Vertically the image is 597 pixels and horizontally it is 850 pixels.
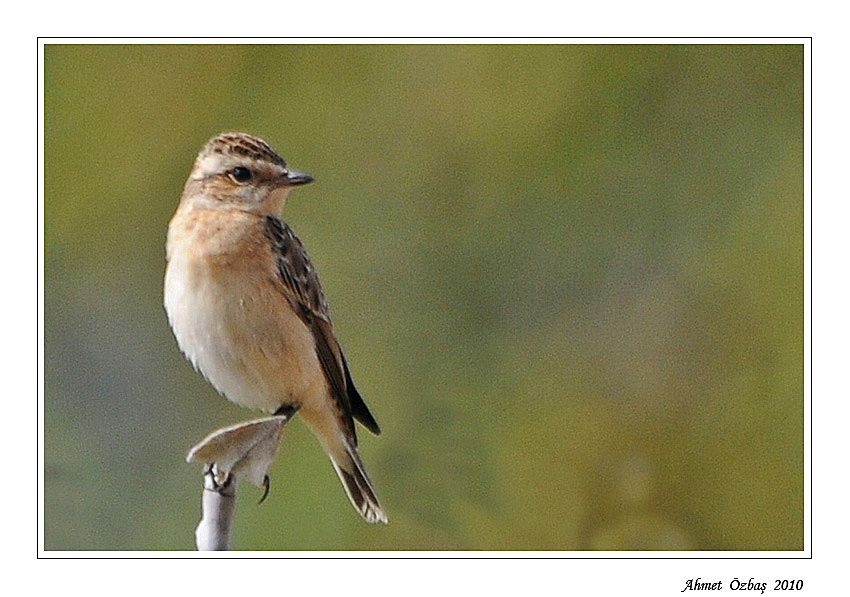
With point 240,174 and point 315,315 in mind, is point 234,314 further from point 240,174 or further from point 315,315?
point 240,174

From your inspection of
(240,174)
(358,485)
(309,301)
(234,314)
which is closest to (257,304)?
(234,314)

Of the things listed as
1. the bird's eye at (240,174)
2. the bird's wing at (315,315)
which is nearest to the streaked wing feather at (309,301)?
the bird's wing at (315,315)

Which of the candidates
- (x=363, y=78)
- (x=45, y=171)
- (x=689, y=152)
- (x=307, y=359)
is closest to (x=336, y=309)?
(x=307, y=359)

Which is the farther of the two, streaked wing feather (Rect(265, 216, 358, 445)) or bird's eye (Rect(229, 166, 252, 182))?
streaked wing feather (Rect(265, 216, 358, 445))

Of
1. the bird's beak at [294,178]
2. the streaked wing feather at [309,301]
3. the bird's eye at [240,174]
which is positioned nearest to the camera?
the bird's beak at [294,178]

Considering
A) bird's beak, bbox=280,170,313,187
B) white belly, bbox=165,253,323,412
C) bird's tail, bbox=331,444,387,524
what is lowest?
bird's tail, bbox=331,444,387,524

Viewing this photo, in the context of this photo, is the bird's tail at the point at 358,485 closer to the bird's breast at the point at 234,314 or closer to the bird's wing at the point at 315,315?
the bird's wing at the point at 315,315

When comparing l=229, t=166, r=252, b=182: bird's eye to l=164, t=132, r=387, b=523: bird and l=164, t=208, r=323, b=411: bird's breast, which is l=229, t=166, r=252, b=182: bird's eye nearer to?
l=164, t=132, r=387, b=523: bird

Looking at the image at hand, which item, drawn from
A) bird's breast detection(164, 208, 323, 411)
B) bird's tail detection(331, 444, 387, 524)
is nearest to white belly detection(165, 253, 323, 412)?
bird's breast detection(164, 208, 323, 411)

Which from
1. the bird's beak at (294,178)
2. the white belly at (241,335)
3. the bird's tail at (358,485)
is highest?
the bird's beak at (294,178)
